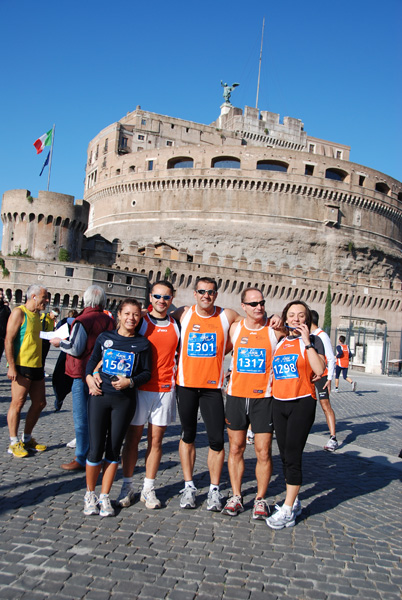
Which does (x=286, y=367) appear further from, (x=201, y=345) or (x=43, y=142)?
(x=43, y=142)

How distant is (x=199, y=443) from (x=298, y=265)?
36184 mm

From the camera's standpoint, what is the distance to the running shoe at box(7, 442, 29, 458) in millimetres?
4984

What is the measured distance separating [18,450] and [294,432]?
113 inches

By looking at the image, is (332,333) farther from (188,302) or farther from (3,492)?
(3,492)

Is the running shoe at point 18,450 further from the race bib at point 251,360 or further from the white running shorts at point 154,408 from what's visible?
the race bib at point 251,360

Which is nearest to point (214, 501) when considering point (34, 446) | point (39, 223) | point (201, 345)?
point (201, 345)

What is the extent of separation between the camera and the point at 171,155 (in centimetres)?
4453

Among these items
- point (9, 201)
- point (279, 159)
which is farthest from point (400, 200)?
point (9, 201)

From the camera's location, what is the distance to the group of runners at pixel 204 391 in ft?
12.6

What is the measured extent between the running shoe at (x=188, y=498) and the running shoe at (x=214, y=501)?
131 mm

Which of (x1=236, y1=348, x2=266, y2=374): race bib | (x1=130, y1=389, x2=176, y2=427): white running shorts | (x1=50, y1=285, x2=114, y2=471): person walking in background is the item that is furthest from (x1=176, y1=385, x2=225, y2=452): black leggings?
(x1=50, y1=285, x2=114, y2=471): person walking in background

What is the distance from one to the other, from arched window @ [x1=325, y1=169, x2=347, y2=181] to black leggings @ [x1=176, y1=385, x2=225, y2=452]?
44.9 meters

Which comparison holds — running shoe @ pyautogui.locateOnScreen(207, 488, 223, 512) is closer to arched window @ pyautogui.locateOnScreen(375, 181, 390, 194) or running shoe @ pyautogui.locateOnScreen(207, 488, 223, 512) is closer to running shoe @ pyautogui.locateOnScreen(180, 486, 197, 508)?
running shoe @ pyautogui.locateOnScreen(180, 486, 197, 508)

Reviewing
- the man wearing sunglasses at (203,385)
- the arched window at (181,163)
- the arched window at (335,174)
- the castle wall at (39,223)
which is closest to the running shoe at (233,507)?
the man wearing sunglasses at (203,385)
